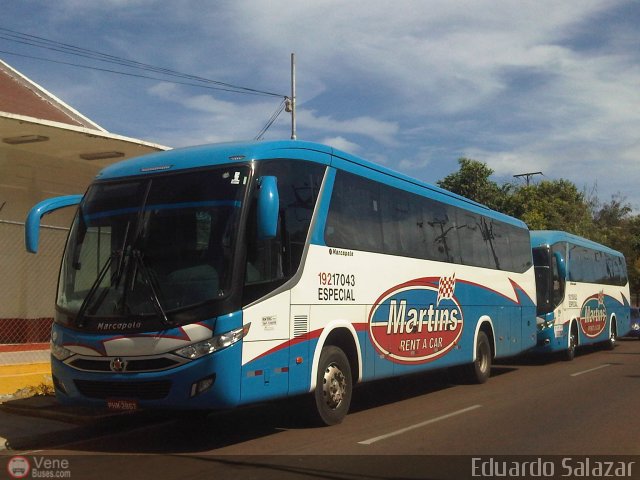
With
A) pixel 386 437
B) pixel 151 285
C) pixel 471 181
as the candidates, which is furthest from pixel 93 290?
pixel 471 181

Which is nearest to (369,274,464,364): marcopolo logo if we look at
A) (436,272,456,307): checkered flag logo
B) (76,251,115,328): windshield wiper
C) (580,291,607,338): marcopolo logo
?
(436,272,456,307): checkered flag logo

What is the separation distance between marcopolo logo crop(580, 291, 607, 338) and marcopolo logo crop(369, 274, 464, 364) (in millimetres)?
9461

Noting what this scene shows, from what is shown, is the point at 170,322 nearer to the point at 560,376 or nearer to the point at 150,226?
the point at 150,226

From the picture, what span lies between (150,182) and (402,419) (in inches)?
185

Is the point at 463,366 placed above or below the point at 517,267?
below

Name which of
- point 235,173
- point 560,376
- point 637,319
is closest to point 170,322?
point 235,173

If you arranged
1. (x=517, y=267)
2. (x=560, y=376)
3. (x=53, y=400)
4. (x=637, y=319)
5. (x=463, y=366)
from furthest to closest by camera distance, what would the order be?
1. (x=637, y=319)
2. (x=517, y=267)
3. (x=560, y=376)
4. (x=463, y=366)
5. (x=53, y=400)

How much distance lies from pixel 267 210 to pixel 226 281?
887 mm

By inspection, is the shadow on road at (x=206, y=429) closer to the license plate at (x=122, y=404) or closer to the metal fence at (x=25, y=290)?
the license plate at (x=122, y=404)

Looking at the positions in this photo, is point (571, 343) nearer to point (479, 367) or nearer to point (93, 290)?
point (479, 367)

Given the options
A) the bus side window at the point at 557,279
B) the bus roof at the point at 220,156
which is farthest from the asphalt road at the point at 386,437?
the bus side window at the point at 557,279

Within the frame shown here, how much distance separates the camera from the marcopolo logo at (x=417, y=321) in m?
10.7

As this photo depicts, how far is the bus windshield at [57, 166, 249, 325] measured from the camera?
776cm

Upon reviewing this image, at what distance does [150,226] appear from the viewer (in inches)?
321
